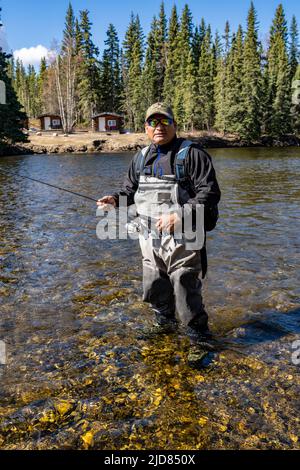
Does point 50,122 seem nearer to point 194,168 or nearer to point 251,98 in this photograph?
point 251,98

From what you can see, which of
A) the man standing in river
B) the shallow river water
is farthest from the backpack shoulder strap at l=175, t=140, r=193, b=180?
the shallow river water

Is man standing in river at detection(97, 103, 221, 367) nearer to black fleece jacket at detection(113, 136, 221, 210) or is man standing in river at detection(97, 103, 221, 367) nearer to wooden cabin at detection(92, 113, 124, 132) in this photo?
black fleece jacket at detection(113, 136, 221, 210)

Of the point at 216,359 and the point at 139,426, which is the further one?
the point at 216,359

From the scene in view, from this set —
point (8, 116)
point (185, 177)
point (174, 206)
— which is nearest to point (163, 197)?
point (174, 206)

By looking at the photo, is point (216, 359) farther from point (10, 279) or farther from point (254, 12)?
point (254, 12)

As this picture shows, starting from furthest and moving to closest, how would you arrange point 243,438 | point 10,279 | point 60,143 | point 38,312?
point 60,143 < point 10,279 < point 38,312 < point 243,438

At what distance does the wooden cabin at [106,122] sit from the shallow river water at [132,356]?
74315mm

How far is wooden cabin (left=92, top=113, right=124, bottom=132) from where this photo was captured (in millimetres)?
80500

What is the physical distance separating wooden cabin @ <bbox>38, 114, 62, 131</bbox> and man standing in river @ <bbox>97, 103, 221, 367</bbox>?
3530 inches

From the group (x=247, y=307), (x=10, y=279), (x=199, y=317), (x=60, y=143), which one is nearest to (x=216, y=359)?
(x=199, y=317)

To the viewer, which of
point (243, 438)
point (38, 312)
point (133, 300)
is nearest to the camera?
point (243, 438)

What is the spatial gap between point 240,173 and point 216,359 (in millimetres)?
24262

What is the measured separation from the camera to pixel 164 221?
446 cm

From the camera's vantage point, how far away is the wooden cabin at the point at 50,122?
88.1m
